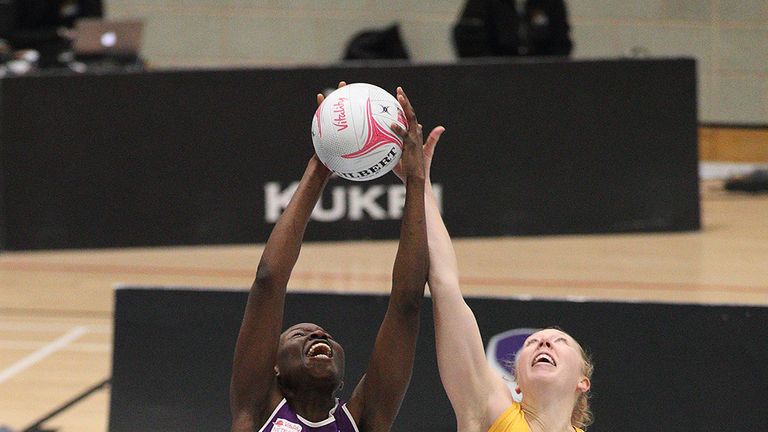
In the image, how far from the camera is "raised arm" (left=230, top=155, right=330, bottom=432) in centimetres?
399

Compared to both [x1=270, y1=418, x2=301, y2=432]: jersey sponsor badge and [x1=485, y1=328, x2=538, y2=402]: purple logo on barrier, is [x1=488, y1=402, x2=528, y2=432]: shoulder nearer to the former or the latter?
[x1=270, y1=418, x2=301, y2=432]: jersey sponsor badge

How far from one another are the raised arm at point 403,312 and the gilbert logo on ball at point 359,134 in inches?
1.9

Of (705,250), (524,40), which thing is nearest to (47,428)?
(705,250)

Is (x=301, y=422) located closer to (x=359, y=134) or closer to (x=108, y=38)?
(x=359, y=134)

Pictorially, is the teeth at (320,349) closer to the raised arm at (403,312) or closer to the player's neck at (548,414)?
the raised arm at (403,312)

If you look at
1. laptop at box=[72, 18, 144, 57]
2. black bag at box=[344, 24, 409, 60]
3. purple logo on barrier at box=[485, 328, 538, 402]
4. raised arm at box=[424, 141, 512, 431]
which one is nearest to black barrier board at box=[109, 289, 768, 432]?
purple logo on barrier at box=[485, 328, 538, 402]

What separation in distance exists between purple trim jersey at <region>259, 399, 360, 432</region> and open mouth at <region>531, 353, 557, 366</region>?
2.22ft

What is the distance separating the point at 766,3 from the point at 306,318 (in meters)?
11.4

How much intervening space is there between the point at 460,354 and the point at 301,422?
0.58 m

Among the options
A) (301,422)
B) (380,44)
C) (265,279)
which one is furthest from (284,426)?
(380,44)

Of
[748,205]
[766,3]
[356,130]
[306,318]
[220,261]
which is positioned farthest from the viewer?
[766,3]

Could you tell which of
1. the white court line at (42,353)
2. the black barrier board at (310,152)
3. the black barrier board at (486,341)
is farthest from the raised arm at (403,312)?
the black barrier board at (310,152)

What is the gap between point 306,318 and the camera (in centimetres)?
641

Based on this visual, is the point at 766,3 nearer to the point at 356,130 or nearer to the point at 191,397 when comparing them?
the point at 191,397
